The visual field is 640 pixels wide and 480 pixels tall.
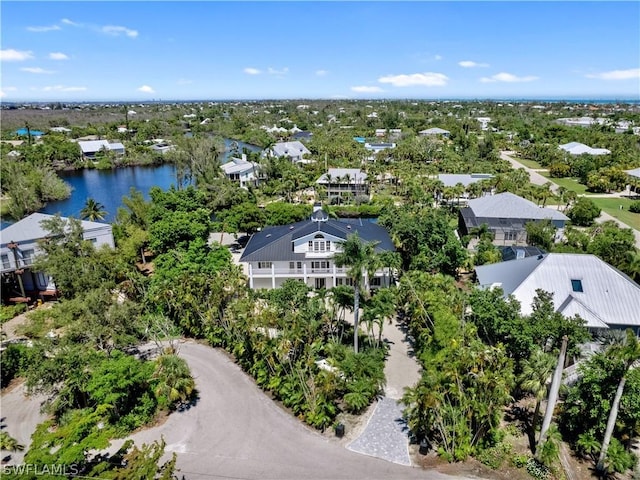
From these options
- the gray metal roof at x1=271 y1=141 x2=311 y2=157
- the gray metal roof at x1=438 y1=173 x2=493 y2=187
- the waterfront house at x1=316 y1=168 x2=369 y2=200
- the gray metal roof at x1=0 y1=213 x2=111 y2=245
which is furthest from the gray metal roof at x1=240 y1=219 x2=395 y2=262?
the gray metal roof at x1=271 y1=141 x2=311 y2=157

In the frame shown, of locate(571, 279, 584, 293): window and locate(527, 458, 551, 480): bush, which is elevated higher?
locate(571, 279, 584, 293): window

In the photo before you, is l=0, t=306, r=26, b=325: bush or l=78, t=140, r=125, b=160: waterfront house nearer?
l=0, t=306, r=26, b=325: bush

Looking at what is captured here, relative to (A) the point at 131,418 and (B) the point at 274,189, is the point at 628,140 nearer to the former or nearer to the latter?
(B) the point at 274,189

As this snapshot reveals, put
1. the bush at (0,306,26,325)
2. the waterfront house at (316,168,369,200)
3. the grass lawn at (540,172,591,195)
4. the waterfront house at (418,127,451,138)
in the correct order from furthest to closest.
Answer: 1. the waterfront house at (418,127,451,138)
2. the grass lawn at (540,172,591,195)
3. the waterfront house at (316,168,369,200)
4. the bush at (0,306,26,325)

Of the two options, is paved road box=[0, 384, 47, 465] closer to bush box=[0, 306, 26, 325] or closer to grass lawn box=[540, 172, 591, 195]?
bush box=[0, 306, 26, 325]

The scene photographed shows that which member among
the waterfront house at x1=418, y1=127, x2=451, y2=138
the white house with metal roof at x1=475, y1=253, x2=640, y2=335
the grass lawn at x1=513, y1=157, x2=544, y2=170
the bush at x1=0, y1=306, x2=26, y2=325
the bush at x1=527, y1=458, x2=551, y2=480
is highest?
the waterfront house at x1=418, y1=127, x2=451, y2=138

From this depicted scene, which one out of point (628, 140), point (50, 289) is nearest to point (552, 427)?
point (50, 289)

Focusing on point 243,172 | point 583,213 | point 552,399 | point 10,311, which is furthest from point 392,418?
point 243,172

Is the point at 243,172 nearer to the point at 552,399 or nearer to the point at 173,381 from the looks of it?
the point at 173,381
